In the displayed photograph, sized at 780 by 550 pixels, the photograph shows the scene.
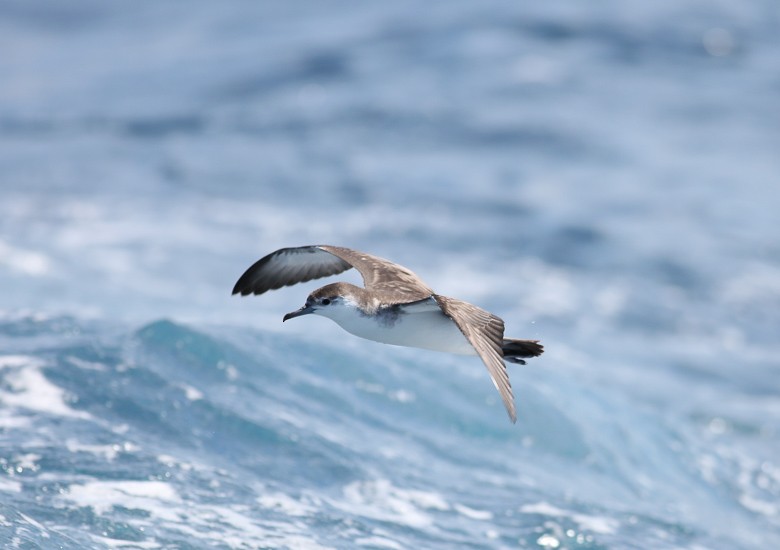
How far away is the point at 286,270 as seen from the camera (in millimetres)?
8523

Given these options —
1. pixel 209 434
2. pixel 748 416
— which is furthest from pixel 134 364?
pixel 748 416

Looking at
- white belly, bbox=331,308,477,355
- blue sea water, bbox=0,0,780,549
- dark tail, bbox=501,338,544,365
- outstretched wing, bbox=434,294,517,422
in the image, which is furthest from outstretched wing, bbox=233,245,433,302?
blue sea water, bbox=0,0,780,549

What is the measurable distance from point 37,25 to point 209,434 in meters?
20.2

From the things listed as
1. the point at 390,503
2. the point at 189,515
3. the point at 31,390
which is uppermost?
the point at 31,390

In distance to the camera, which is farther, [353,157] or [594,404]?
[353,157]

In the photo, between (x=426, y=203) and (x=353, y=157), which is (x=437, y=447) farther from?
(x=353, y=157)

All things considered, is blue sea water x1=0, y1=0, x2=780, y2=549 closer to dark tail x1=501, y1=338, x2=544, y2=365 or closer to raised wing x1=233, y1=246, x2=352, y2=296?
raised wing x1=233, y1=246, x2=352, y2=296

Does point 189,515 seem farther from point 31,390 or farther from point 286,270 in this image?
point 31,390

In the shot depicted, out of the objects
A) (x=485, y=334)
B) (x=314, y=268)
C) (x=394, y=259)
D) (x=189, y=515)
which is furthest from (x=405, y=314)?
(x=394, y=259)

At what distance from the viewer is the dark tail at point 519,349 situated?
24.3ft

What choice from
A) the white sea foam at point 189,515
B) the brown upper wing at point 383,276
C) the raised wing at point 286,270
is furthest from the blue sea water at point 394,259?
the brown upper wing at point 383,276

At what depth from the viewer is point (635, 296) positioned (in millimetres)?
16344

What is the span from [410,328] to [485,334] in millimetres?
813

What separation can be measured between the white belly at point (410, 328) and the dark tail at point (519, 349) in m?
0.30
